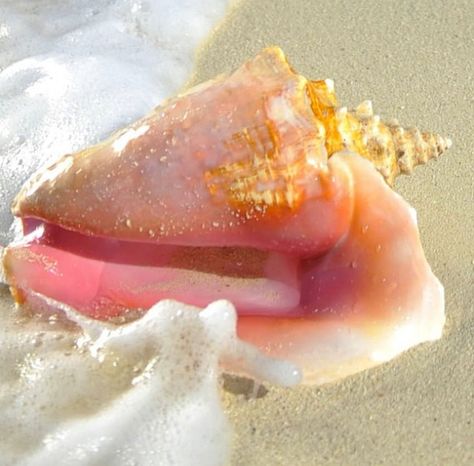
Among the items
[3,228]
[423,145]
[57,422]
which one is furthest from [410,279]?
[3,228]

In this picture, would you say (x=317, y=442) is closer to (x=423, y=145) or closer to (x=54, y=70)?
(x=423, y=145)

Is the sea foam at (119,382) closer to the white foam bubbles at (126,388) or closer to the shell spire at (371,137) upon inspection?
the white foam bubbles at (126,388)

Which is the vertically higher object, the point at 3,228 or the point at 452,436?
the point at 3,228

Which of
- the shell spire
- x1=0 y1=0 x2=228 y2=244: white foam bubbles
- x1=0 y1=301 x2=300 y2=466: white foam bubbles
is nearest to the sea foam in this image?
x1=0 y1=301 x2=300 y2=466: white foam bubbles

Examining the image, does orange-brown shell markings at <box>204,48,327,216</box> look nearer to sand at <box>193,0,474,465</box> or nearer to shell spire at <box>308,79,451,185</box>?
shell spire at <box>308,79,451,185</box>

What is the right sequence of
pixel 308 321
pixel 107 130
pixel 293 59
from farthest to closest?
pixel 293 59 → pixel 107 130 → pixel 308 321

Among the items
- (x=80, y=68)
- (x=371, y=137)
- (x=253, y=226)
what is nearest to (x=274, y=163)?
(x=253, y=226)
